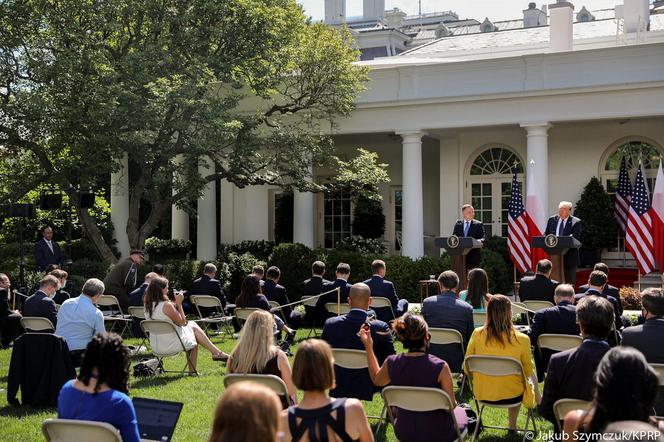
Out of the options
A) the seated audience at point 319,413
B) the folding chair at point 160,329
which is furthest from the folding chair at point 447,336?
the seated audience at point 319,413

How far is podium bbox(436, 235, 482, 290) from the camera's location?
573 inches

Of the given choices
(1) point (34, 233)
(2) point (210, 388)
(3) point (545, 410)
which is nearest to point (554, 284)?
(2) point (210, 388)

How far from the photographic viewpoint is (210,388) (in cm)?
969

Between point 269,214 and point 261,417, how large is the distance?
2464 centimetres

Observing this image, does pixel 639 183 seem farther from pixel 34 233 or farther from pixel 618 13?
pixel 618 13

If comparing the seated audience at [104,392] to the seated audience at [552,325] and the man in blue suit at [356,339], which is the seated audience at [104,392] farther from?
the seated audience at [552,325]

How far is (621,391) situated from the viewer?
3.60 metres

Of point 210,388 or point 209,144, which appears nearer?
A: point 210,388

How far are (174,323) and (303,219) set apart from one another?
1289 cm

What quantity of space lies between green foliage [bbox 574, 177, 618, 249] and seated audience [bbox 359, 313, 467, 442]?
16.1 meters

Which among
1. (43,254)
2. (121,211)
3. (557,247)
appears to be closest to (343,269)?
(557,247)

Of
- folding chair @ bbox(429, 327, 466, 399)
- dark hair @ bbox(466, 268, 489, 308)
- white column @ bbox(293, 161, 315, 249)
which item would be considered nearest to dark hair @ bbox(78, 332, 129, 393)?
folding chair @ bbox(429, 327, 466, 399)

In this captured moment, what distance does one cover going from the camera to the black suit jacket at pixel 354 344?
7.57 m

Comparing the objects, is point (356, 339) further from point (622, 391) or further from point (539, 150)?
point (539, 150)
